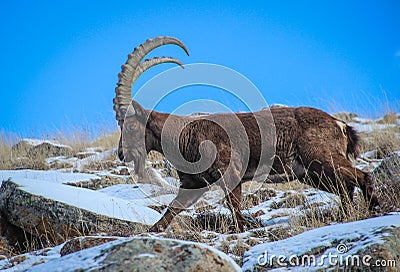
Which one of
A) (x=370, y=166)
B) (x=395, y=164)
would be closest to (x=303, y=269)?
(x=395, y=164)

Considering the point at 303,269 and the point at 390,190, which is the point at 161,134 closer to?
the point at 390,190

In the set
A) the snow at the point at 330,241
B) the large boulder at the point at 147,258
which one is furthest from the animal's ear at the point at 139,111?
the large boulder at the point at 147,258

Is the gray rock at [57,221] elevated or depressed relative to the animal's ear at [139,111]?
depressed

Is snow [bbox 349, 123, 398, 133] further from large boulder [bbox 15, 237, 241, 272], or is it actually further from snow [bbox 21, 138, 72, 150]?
large boulder [bbox 15, 237, 241, 272]

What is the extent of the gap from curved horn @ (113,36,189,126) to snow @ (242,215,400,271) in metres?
3.38

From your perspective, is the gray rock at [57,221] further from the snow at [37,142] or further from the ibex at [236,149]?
the snow at [37,142]

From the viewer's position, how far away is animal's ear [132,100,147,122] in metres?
6.47

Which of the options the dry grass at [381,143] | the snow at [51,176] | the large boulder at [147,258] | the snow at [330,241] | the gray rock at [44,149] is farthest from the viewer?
the gray rock at [44,149]

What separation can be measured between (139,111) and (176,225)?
68.9 inches

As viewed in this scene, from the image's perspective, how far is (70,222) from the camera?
5445 mm

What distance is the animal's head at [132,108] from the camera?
21.2 feet

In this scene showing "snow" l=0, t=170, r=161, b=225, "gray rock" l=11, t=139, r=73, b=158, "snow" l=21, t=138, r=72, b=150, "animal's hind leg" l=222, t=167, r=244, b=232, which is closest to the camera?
"snow" l=0, t=170, r=161, b=225

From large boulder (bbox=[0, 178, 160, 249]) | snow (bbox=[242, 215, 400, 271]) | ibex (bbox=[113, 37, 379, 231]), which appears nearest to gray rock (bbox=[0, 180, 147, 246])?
large boulder (bbox=[0, 178, 160, 249])

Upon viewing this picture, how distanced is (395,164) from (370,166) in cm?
174
